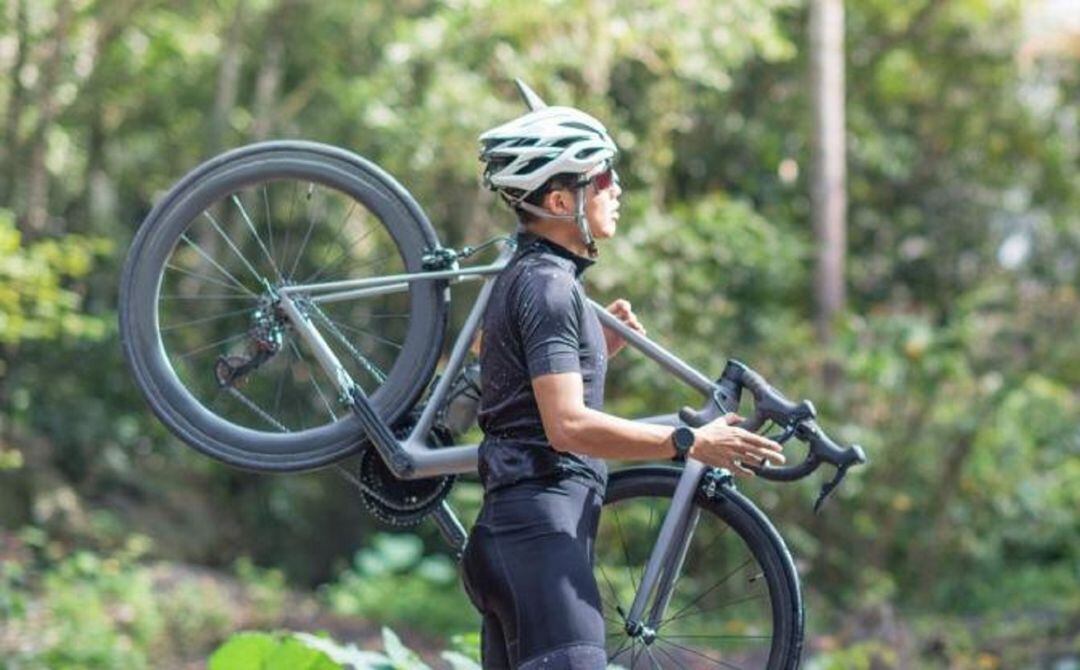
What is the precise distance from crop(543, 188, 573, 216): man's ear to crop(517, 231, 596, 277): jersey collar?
0.07m

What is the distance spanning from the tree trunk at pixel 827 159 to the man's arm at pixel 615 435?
8.36 meters

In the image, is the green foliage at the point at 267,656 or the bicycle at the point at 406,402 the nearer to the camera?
the bicycle at the point at 406,402

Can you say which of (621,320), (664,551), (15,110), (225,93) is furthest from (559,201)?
(225,93)

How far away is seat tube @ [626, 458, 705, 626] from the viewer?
14.3ft

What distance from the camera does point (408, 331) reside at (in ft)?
14.5

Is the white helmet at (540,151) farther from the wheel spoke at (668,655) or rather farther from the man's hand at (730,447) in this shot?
the wheel spoke at (668,655)

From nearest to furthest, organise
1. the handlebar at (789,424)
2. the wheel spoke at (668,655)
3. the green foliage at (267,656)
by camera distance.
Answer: the handlebar at (789,424) → the wheel spoke at (668,655) → the green foliage at (267,656)

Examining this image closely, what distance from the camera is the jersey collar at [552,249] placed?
411 cm

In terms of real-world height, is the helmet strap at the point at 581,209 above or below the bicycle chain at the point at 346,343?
above

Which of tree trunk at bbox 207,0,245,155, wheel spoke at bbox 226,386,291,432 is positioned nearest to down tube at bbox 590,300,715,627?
wheel spoke at bbox 226,386,291,432

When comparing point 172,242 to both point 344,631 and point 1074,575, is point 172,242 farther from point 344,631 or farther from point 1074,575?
point 1074,575

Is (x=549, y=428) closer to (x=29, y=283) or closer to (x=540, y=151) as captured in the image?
(x=540, y=151)

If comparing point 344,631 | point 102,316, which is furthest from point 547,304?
point 102,316

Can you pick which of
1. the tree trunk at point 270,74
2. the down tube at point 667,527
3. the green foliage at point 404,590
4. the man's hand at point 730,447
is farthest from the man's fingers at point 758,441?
the tree trunk at point 270,74
